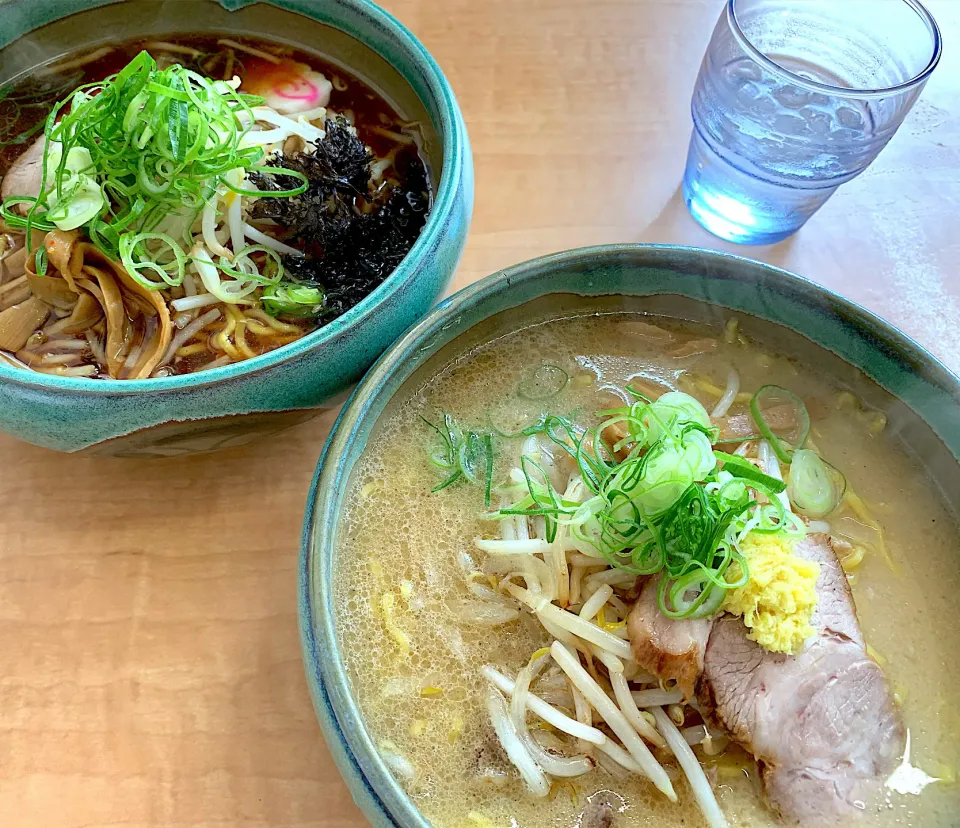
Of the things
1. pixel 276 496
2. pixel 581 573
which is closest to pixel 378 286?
pixel 276 496

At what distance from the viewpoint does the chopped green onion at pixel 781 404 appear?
3.92 feet

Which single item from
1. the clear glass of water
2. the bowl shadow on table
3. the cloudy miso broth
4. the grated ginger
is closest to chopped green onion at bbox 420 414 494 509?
the cloudy miso broth

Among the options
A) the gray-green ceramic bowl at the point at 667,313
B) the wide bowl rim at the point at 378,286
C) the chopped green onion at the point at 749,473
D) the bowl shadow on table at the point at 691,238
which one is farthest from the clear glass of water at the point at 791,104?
the chopped green onion at the point at 749,473

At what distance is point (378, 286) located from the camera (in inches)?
47.0

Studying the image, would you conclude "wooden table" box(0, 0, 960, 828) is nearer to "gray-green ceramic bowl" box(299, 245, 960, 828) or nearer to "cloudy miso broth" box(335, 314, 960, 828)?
"cloudy miso broth" box(335, 314, 960, 828)

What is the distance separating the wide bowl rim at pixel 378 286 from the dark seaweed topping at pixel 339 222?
13 cm

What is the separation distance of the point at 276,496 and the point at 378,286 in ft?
1.30

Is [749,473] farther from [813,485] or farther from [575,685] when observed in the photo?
[575,685]

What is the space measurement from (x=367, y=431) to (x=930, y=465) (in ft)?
2.65

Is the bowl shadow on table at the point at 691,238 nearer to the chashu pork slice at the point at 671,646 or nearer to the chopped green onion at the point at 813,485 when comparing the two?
the chopped green onion at the point at 813,485

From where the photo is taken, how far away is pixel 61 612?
1215 millimetres

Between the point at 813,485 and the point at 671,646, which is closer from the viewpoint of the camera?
the point at 671,646

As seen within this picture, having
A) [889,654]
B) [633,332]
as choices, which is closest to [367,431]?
[633,332]

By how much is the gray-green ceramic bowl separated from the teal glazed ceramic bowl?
0.25ft
